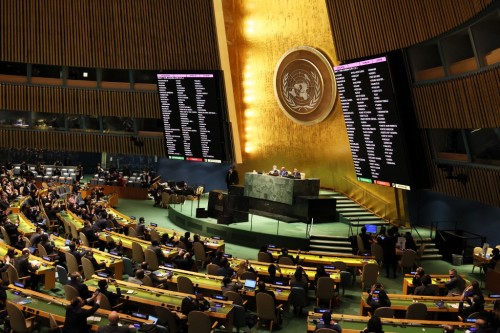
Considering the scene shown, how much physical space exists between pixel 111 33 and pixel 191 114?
5.64 meters

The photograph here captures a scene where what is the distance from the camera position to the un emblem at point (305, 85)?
829 inches

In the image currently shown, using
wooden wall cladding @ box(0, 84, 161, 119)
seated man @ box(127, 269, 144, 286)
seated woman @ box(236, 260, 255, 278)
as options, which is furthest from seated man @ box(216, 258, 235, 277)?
wooden wall cladding @ box(0, 84, 161, 119)

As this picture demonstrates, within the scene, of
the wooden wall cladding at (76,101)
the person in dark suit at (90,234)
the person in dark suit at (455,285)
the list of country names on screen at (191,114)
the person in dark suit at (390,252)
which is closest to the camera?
the person in dark suit at (455,285)

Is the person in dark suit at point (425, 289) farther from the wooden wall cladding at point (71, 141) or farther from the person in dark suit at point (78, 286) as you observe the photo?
the wooden wall cladding at point (71, 141)

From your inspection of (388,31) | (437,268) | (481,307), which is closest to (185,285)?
(481,307)

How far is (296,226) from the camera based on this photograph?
19438 mm

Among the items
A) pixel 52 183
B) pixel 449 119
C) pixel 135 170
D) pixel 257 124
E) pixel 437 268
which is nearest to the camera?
pixel 449 119

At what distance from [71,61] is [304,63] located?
33.9 ft

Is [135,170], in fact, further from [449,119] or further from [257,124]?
[449,119]

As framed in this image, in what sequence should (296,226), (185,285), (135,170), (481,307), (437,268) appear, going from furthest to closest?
1. (135,170)
2. (296,226)
3. (437,268)
4. (185,285)
5. (481,307)

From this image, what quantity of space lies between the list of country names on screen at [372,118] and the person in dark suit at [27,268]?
396 inches

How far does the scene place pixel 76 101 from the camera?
25.7 m

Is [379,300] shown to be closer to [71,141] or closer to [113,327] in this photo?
[113,327]

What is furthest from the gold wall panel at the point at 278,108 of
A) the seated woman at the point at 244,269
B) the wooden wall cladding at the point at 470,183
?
the seated woman at the point at 244,269
